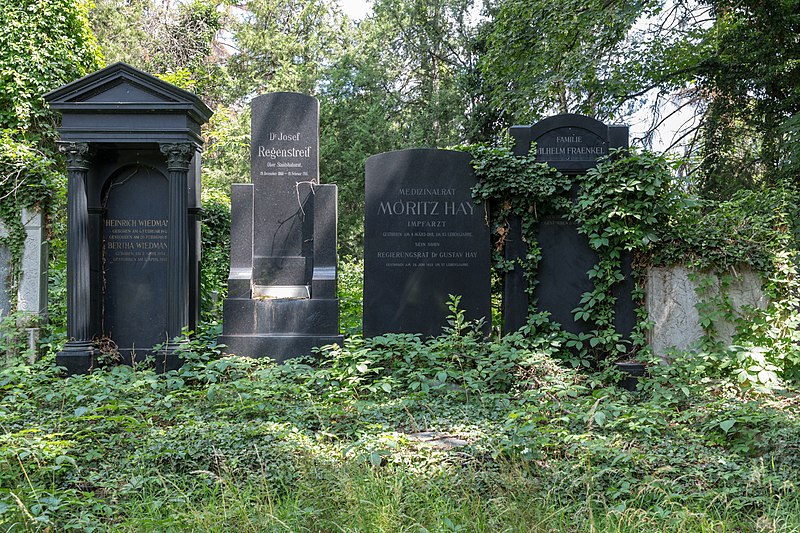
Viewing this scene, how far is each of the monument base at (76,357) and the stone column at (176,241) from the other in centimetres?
91

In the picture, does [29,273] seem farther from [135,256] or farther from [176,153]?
[176,153]

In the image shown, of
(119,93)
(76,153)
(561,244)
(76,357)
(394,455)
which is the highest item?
(119,93)

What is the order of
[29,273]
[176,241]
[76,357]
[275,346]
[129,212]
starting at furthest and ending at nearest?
[29,273] < [129,212] < [176,241] < [275,346] < [76,357]

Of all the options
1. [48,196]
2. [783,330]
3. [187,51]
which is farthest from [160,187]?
[187,51]

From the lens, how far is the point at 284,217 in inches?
297

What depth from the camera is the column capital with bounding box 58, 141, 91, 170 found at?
275 inches

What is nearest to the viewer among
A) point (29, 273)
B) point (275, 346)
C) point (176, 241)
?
point (275, 346)

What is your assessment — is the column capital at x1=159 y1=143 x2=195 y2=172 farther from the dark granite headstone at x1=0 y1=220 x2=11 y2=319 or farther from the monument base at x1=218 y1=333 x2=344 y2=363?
the dark granite headstone at x1=0 y1=220 x2=11 y2=319

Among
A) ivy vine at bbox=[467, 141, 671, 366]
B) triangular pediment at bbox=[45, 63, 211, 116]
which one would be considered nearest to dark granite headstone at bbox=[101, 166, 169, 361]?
triangular pediment at bbox=[45, 63, 211, 116]

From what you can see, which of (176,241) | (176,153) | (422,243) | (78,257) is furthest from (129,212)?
(422,243)

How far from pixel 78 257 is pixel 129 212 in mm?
875

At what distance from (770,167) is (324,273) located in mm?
9502

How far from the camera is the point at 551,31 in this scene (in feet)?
46.1

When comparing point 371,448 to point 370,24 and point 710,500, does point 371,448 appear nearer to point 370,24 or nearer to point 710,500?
point 710,500
